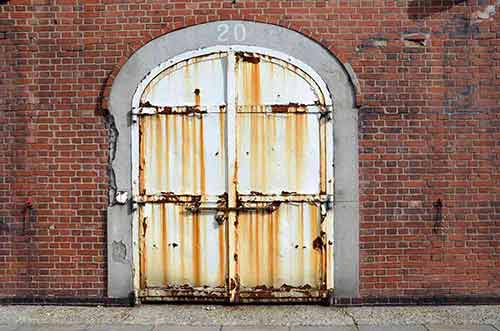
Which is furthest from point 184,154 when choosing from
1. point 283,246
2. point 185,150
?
point 283,246

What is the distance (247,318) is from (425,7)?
3941 mm

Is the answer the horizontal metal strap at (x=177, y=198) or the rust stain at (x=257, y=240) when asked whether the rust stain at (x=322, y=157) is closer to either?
the rust stain at (x=257, y=240)

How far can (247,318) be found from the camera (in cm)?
654

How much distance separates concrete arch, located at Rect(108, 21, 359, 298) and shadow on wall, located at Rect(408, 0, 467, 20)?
1.00 metres

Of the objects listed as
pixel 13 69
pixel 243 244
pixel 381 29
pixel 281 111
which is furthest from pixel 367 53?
pixel 13 69

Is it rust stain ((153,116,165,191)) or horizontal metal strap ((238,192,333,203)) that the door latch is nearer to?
horizontal metal strap ((238,192,333,203))

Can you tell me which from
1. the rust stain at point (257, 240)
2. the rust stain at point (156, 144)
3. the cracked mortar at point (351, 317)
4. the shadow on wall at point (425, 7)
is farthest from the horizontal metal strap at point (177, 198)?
the shadow on wall at point (425, 7)

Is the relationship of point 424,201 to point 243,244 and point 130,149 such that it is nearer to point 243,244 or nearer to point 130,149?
point 243,244

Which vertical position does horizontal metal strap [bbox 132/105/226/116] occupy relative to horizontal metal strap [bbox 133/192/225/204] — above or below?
above

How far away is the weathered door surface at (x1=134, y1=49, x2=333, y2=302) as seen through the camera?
22.5 ft

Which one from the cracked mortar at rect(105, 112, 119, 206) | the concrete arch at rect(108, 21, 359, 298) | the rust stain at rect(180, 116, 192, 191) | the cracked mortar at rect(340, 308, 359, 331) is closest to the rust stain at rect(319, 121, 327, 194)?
the concrete arch at rect(108, 21, 359, 298)

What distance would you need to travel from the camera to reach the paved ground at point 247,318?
6.25 meters

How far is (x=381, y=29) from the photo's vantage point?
6.85 meters

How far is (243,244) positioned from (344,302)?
1298 millimetres
